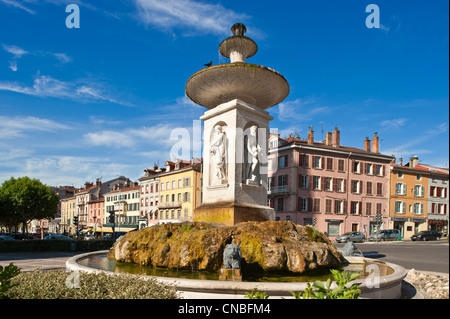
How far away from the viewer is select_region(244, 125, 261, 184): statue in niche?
10.2m

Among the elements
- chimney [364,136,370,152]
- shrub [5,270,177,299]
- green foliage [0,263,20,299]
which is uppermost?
chimney [364,136,370,152]

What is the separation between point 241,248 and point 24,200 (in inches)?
1963

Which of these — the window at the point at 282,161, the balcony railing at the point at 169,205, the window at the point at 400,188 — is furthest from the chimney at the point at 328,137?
the balcony railing at the point at 169,205

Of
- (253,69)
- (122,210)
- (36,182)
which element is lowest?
(122,210)

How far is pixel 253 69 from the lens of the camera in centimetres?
960

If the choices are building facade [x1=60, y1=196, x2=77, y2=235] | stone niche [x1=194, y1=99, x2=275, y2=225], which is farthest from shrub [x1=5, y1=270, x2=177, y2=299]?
building facade [x1=60, y1=196, x2=77, y2=235]

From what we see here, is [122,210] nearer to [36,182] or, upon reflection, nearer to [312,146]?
[36,182]

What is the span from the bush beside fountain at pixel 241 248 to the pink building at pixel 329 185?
3533cm

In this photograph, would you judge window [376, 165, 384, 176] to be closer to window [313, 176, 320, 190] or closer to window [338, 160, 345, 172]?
window [338, 160, 345, 172]

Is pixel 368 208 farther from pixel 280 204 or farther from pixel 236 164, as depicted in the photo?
pixel 236 164

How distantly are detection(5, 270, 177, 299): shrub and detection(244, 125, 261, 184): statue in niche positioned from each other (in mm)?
6273

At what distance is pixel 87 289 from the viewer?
3779 mm
